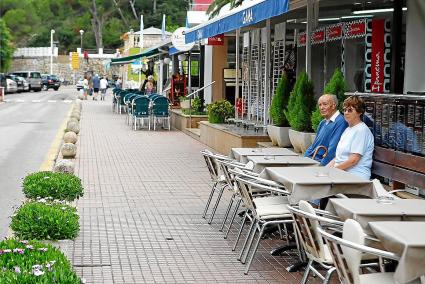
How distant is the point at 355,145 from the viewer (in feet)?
29.1

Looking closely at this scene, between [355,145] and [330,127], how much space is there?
909 millimetres

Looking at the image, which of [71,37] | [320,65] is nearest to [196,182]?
→ [320,65]

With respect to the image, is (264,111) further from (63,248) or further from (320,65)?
(63,248)

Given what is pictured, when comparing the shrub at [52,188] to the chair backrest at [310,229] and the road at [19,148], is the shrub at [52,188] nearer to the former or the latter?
the road at [19,148]

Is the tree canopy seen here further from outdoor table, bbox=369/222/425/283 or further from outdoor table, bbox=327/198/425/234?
outdoor table, bbox=369/222/425/283

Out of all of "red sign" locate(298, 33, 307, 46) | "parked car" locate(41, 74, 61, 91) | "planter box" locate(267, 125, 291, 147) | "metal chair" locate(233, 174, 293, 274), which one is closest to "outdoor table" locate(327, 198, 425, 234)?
"metal chair" locate(233, 174, 293, 274)

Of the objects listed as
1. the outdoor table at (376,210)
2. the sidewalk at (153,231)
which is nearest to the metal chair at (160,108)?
the sidewalk at (153,231)

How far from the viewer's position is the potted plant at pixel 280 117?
14719 millimetres

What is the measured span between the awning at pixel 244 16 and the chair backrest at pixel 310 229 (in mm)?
5181

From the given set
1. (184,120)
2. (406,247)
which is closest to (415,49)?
(406,247)

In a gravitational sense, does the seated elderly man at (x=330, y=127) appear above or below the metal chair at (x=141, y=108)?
above

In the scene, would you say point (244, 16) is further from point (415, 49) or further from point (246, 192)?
point (246, 192)

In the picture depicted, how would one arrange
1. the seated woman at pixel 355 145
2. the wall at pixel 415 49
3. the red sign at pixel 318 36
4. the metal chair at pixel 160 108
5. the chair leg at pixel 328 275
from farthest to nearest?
the metal chair at pixel 160 108 → the red sign at pixel 318 36 → the wall at pixel 415 49 → the seated woman at pixel 355 145 → the chair leg at pixel 328 275

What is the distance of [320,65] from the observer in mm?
16438
